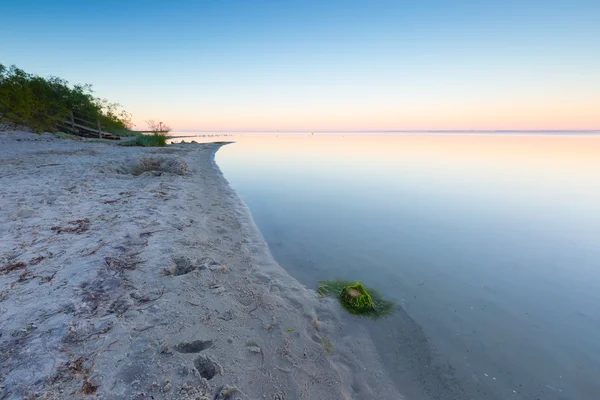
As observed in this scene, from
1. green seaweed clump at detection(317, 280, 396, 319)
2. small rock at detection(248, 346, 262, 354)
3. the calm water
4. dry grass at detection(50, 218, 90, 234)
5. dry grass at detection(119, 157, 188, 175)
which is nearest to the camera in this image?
small rock at detection(248, 346, 262, 354)

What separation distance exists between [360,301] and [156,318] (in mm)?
2801

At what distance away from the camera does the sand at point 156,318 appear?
2.14m

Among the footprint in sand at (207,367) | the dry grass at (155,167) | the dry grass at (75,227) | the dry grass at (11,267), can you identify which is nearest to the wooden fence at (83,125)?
the dry grass at (155,167)

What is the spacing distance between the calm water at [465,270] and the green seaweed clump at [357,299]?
30cm

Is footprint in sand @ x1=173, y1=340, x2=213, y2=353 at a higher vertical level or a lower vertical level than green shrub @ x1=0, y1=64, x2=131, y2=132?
lower

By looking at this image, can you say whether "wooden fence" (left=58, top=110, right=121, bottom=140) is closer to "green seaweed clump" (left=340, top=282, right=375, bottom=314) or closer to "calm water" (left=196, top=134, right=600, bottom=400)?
"calm water" (left=196, top=134, right=600, bottom=400)

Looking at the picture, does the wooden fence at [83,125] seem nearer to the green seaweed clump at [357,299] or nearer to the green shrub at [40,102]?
the green shrub at [40,102]

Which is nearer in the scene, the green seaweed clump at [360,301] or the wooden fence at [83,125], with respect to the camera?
the green seaweed clump at [360,301]

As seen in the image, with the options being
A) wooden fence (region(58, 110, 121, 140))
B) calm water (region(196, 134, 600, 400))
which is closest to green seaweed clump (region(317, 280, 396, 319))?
calm water (region(196, 134, 600, 400))

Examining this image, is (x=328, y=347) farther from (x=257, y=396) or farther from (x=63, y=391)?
(x=63, y=391)

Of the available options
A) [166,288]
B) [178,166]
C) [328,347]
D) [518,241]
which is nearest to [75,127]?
[178,166]

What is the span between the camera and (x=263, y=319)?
334cm

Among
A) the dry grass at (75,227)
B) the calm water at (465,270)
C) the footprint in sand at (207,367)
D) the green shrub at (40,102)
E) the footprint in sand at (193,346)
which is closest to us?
the footprint in sand at (207,367)

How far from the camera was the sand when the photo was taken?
214 cm
